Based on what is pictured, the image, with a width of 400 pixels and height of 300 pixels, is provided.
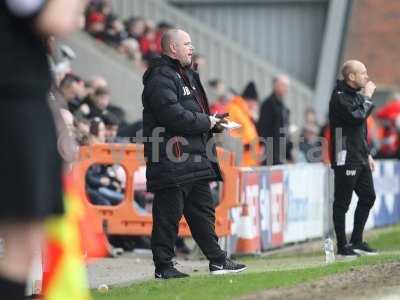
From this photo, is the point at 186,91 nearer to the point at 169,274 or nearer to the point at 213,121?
the point at 213,121

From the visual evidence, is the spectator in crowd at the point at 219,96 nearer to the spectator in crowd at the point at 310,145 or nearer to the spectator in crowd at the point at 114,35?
the spectator in crowd at the point at 310,145

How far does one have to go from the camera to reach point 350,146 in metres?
12.8

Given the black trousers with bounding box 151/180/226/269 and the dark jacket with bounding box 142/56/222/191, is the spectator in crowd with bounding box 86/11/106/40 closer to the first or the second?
the dark jacket with bounding box 142/56/222/191

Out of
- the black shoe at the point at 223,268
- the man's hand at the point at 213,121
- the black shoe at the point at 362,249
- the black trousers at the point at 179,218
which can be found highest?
the man's hand at the point at 213,121

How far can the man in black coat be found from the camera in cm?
1756

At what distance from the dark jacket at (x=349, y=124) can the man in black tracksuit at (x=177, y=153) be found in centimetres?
204

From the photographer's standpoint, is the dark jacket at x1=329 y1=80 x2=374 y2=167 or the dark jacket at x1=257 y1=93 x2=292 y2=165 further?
the dark jacket at x1=257 y1=93 x2=292 y2=165

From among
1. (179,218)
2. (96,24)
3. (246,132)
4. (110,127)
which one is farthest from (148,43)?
(179,218)

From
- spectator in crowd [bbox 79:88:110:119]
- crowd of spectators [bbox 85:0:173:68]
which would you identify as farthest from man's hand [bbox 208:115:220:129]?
crowd of spectators [bbox 85:0:173:68]

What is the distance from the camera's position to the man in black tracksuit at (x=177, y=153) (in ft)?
35.4

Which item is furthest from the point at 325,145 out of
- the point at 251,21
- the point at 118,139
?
the point at 251,21

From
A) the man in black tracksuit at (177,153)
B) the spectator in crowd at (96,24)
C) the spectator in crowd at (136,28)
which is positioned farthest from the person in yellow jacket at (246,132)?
the spectator in crowd at (136,28)

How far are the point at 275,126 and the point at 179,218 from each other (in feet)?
22.2

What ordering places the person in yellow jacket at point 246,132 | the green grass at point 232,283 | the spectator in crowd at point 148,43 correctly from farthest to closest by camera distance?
the spectator in crowd at point 148,43 < the person in yellow jacket at point 246,132 < the green grass at point 232,283
